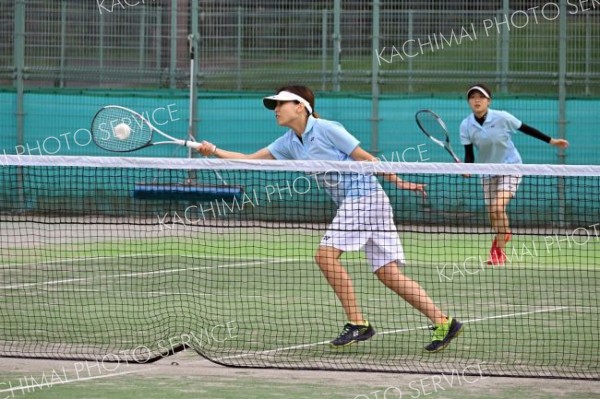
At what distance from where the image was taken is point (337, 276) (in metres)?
7.70

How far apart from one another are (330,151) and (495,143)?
5.30 m

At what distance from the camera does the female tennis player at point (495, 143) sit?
12117 millimetres

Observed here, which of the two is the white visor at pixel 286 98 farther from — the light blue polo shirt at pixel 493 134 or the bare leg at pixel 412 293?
the light blue polo shirt at pixel 493 134

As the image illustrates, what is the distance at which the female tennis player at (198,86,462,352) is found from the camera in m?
7.65

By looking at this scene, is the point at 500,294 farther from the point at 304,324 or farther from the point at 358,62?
the point at 358,62

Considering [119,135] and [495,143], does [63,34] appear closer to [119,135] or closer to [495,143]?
[495,143]

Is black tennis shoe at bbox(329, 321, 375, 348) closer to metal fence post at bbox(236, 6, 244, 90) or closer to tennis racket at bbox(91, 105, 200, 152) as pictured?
tennis racket at bbox(91, 105, 200, 152)

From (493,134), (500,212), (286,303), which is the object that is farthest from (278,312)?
(493,134)

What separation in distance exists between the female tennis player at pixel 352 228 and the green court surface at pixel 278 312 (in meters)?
0.23

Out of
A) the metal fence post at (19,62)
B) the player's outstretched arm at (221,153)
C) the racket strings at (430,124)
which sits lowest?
the player's outstretched arm at (221,153)

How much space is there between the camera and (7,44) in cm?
1817

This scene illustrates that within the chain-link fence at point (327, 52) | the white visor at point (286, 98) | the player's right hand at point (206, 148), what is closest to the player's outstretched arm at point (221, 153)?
the player's right hand at point (206, 148)

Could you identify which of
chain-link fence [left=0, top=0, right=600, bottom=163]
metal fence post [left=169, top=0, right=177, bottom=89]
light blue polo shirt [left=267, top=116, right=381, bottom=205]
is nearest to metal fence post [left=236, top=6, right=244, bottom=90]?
chain-link fence [left=0, top=0, right=600, bottom=163]

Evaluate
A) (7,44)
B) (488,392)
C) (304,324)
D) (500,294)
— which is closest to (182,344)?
(304,324)
